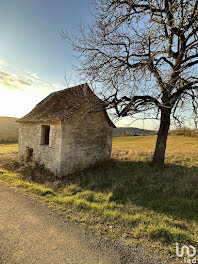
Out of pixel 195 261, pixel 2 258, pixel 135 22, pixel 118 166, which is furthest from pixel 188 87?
pixel 2 258

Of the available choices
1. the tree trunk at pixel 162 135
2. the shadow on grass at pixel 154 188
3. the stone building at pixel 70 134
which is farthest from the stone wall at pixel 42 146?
the tree trunk at pixel 162 135

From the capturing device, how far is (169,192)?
5.60 meters

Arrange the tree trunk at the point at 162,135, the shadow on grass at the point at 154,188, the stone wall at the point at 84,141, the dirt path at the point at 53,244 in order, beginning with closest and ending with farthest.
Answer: the dirt path at the point at 53,244, the shadow on grass at the point at 154,188, the tree trunk at the point at 162,135, the stone wall at the point at 84,141

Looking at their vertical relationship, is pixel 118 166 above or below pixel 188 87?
Answer: below

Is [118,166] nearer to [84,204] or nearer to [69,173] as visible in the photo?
[69,173]

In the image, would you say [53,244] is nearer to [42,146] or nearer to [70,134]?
[70,134]

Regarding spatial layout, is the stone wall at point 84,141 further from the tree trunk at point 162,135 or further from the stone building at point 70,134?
the tree trunk at point 162,135

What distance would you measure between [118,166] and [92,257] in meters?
7.19

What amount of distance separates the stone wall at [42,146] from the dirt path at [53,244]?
15.9 ft

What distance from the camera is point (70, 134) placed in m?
9.21

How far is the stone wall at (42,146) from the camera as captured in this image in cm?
897

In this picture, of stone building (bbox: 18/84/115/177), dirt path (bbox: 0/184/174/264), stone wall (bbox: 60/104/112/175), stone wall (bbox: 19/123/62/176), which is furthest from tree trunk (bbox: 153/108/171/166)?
dirt path (bbox: 0/184/174/264)

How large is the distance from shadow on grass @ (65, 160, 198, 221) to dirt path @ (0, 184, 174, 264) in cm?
210

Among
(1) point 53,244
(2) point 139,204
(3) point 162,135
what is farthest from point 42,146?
(3) point 162,135
